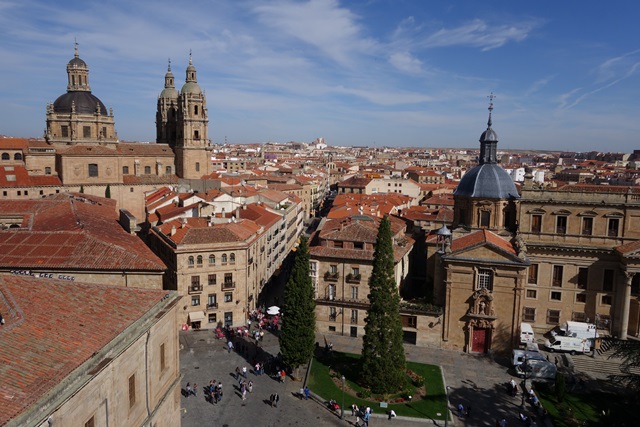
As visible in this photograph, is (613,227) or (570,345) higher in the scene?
(613,227)

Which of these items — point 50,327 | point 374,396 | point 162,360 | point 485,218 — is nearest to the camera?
point 50,327

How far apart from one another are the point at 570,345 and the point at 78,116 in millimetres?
84758

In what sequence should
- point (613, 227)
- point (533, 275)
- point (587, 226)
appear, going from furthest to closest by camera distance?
1. point (533, 275)
2. point (587, 226)
3. point (613, 227)

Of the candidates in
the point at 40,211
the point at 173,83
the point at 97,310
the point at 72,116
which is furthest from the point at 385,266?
the point at 173,83

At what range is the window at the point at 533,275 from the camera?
144 ft

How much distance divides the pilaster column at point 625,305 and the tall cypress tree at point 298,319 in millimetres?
25603

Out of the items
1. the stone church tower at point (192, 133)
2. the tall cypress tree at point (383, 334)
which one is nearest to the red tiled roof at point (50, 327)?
the tall cypress tree at point (383, 334)

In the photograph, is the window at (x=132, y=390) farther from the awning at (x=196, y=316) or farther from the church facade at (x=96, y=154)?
the church facade at (x=96, y=154)

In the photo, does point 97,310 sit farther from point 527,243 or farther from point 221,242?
point 527,243

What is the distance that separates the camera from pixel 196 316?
43594 mm

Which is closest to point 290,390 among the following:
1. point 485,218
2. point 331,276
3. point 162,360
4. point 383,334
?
point 383,334

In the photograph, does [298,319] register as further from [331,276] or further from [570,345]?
[570,345]

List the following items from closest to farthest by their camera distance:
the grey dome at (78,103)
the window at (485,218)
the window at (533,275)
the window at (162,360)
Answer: the window at (162,360) → the window at (533,275) → the window at (485,218) → the grey dome at (78,103)

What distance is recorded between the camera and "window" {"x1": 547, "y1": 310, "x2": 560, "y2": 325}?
43656mm
